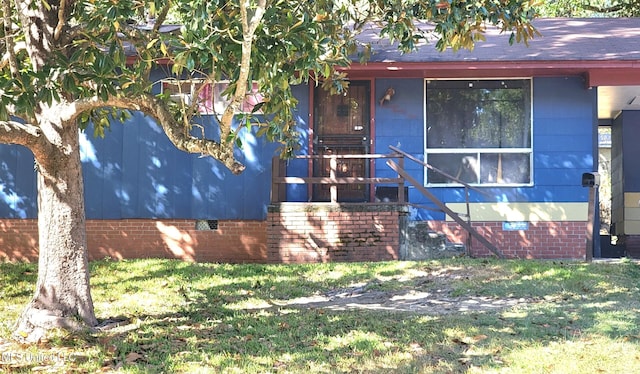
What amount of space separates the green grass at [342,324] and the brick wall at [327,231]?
96 centimetres

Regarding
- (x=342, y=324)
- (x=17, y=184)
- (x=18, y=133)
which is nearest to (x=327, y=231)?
(x=342, y=324)

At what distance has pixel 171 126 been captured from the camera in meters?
7.56

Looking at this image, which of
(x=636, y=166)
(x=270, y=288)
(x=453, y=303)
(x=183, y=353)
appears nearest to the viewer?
(x=183, y=353)

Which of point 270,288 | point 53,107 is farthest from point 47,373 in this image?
point 270,288

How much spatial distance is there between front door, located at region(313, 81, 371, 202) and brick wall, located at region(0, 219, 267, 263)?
1431mm

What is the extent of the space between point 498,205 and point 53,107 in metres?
8.13

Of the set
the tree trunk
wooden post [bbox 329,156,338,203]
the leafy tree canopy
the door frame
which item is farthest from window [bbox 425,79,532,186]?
the tree trunk

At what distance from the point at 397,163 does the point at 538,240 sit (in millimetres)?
2837

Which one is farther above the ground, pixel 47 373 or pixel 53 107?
pixel 53 107

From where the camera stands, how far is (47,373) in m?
6.25

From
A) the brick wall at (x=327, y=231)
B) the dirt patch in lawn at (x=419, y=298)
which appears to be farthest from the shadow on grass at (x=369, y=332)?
the brick wall at (x=327, y=231)

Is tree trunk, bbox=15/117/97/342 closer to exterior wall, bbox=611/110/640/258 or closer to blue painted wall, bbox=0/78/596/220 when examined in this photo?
blue painted wall, bbox=0/78/596/220

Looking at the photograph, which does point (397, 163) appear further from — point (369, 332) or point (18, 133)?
point (18, 133)

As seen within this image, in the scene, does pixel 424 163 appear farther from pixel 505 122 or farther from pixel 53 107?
pixel 53 107
